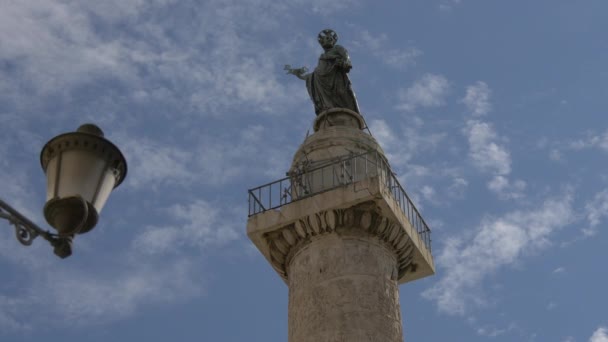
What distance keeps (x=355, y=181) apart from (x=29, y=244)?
915 cm

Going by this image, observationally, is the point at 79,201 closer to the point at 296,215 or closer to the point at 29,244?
the point at 29,244

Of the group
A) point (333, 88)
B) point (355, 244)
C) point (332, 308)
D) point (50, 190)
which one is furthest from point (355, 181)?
point (50, 190)

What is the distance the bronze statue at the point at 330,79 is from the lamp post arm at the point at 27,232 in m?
11.6

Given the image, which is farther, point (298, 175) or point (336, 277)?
point (298, 175)

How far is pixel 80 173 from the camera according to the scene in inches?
183

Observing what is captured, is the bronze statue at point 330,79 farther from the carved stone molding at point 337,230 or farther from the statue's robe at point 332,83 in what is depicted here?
the carved stone molding at point 337,230

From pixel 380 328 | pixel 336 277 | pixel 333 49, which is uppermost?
pixel 333 49

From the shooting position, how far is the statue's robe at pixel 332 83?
16.3 metres

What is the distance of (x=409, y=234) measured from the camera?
46.0ft

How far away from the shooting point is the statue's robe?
1627cm

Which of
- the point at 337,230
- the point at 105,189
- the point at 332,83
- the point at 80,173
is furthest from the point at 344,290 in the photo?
the point at 80,173

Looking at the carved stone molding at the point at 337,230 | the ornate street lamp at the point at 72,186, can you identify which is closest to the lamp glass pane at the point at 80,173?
the ornate street lamp at the point at 72,186

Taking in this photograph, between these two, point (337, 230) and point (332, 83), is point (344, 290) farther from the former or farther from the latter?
point (332, 83)

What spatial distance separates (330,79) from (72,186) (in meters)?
12.2
